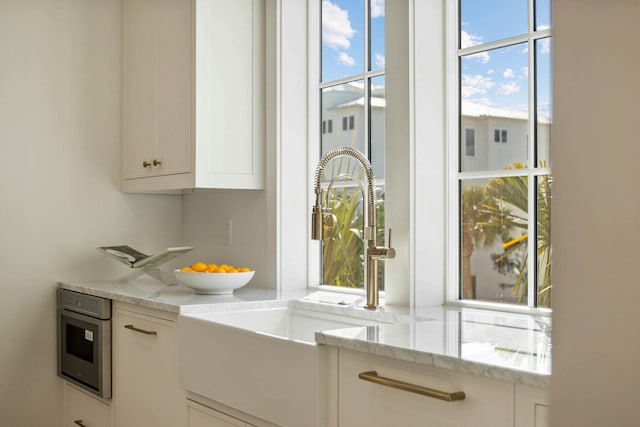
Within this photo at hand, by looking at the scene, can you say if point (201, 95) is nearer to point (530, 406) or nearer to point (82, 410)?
point (82, 410)

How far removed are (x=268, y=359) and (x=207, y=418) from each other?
468mm

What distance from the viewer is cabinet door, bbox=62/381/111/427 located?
287 centimetres

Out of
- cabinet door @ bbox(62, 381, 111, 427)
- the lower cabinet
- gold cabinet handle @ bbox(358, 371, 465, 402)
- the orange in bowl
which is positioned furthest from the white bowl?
the lower cabinet

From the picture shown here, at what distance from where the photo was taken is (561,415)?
30 centimetres

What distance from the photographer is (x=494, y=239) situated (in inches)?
88.0

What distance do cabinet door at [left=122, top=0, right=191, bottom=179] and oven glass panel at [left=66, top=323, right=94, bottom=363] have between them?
2.54 feet

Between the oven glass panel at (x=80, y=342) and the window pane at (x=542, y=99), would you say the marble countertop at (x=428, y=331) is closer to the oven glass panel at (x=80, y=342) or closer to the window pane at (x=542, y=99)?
the oven glass panel at (x=80, y=342)

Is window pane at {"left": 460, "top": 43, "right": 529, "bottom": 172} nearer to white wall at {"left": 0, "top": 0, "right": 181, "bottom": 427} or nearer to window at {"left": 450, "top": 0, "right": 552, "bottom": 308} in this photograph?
window at {"left": 450, "top": 0, "right": 552, "bottom": 308}

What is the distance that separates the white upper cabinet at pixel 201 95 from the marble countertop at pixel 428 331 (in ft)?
1.78

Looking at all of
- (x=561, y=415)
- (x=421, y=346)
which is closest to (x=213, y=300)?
(x=421, y=346)

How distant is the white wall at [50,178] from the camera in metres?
3.10

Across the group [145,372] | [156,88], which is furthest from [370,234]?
[156,88]

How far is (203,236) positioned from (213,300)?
99 centimetres

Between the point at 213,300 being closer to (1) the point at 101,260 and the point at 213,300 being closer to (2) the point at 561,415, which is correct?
(1) the point at 101,260
